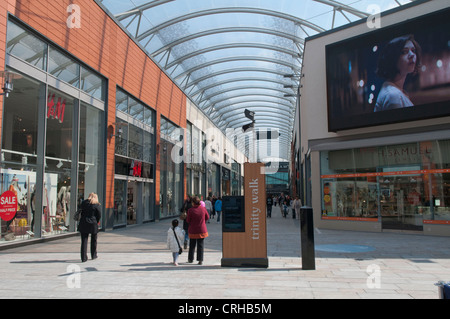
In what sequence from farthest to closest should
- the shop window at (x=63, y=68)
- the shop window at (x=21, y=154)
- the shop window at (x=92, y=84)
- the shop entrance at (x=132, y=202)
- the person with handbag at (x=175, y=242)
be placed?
the shop entrance at (x=132, y=202) < the shop window at (x=92, y=84) < the shop window at (x=63, y=68) < the shop window at (x=21, y=154) < the person with handbag at (x=175, y=242)

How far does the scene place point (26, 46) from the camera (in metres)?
10.5

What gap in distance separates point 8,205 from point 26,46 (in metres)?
4.47

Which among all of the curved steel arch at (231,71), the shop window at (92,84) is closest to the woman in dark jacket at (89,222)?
the shop window at (92,84)

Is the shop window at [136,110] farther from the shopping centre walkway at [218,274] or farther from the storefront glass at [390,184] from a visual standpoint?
the storefront glass at [390,184]

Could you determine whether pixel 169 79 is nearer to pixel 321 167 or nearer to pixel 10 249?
pixel 321 167

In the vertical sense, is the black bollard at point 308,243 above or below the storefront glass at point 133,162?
below

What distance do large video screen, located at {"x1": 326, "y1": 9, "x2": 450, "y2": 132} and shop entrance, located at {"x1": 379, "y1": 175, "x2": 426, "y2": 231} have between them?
245 centimetres

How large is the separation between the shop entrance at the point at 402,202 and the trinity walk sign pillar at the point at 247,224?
A: 9492 millimetres

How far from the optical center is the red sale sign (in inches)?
373

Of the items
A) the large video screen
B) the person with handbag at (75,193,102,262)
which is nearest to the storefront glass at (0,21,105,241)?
the person with handbag at (75,193,102,262)

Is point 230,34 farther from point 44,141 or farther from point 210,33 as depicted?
point 44,141

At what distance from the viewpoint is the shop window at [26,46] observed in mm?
9836

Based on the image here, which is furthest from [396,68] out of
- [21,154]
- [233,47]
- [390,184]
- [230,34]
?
[21,154]

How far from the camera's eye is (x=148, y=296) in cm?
521
